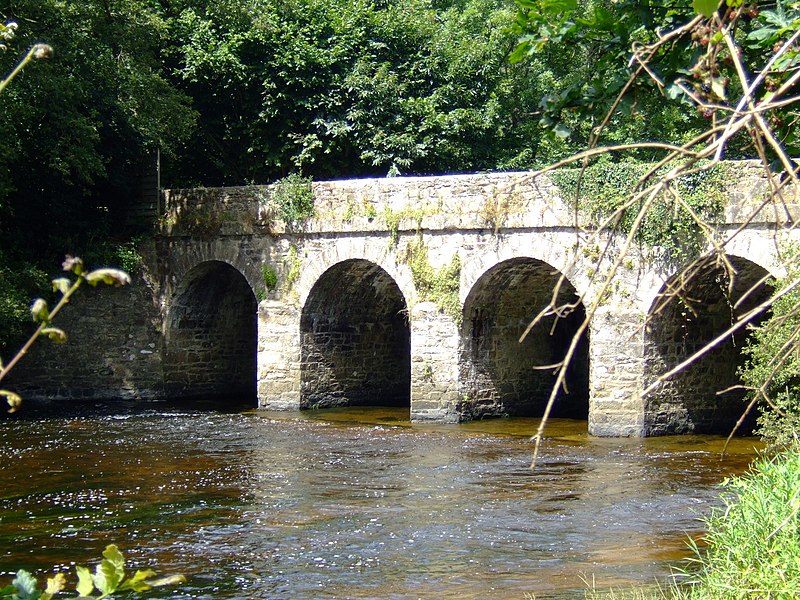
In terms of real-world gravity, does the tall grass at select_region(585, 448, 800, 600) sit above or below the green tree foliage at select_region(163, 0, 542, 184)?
below

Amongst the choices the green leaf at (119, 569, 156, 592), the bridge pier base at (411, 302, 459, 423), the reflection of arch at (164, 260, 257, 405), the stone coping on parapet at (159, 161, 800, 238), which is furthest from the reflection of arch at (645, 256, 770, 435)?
the green leaf at (119, 569, 156, 592)

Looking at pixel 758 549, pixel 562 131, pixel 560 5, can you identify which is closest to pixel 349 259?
pixel 758 549

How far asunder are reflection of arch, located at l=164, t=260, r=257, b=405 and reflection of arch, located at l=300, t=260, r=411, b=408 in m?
2.24

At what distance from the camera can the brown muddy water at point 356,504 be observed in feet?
28.1

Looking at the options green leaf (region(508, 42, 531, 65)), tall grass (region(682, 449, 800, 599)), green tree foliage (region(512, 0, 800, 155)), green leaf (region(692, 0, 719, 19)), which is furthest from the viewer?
tall grass (region(682, 449, 800, 599))

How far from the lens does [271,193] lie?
60.8 feet

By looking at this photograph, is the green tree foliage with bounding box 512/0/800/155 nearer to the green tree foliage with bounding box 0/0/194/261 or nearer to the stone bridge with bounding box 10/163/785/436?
the stone bridge with bounding box 10/163/785/436

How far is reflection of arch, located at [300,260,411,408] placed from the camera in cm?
1866

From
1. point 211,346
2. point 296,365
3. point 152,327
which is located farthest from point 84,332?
point 296,365

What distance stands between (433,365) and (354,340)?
289cm

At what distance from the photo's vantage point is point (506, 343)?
17797 millimetres

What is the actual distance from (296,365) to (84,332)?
4206mm

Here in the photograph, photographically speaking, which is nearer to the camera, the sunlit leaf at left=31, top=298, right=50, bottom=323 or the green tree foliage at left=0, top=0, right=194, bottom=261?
the sunlit leaf at left=31, top=298, right=50, bottom=323

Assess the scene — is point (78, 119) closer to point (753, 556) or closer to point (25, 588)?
point (753, 556)
